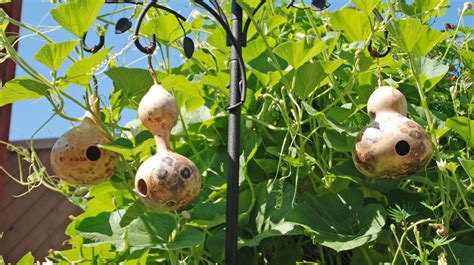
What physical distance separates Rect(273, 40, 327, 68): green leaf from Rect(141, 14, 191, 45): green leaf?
0.52 feet

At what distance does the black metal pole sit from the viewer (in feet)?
2.92

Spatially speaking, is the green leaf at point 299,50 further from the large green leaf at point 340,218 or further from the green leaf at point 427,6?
→ the green leaf at point 427,6

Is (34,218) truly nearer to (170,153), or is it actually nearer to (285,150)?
(285,150)

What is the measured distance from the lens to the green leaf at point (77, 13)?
3.03ft

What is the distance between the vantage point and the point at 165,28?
1.06 m

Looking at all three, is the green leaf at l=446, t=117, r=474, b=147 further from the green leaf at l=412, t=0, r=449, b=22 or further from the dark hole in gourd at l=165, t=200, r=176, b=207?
the dark hole in gourd at l=165, t=200, r=176, b=207

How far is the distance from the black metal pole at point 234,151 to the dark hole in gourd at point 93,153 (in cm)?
16

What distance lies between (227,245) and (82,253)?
34 cm

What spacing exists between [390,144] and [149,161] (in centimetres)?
27

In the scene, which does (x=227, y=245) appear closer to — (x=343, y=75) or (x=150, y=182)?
(x=150, y=182)

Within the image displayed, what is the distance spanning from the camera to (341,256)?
1132 mm

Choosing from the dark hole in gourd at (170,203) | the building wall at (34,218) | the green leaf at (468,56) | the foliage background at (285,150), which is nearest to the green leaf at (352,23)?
the foliage background at (285,150)

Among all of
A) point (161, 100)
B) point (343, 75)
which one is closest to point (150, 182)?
point (161, 100)

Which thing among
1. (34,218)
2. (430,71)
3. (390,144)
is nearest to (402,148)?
(390,144)
